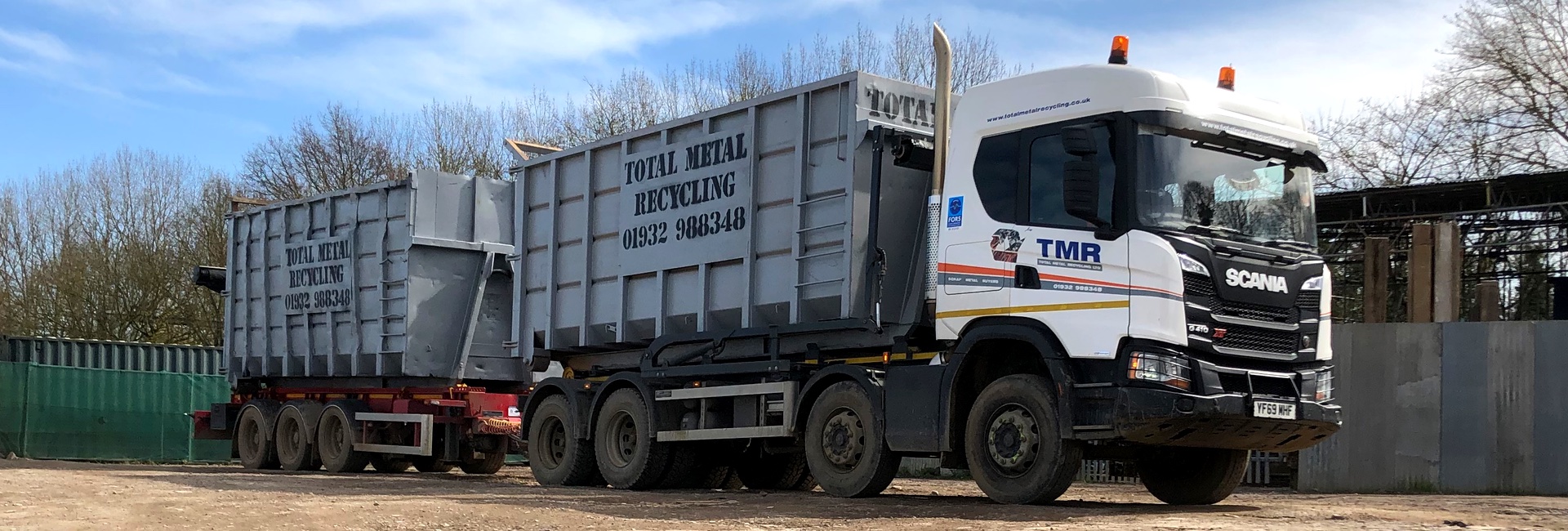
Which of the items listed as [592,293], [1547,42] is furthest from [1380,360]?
[1547,42]

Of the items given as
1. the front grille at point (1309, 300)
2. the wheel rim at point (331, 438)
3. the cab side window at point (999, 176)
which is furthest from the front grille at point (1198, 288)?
the wheel rim at point (331, 438)

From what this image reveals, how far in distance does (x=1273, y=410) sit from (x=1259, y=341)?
1.46 feet

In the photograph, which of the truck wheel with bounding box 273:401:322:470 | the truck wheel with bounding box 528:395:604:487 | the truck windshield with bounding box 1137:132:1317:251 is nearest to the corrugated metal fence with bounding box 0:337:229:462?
the truck wheel with bounding box 273:401:322:470

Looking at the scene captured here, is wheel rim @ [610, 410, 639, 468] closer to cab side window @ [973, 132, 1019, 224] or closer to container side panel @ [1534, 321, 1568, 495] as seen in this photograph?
cab side window @ [973, 132, 1019, 224]

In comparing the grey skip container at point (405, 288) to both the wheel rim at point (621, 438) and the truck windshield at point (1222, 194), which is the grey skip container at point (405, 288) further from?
A: the truck windshield at point (1222, 194)

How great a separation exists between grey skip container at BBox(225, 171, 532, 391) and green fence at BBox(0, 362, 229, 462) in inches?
302

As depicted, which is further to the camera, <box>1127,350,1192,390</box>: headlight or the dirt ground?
<box>1127,350,1192,390</box>: headlight

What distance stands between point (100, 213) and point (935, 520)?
3305 centimetres

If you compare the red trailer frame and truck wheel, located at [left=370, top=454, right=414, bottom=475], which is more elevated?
the red trailer frame

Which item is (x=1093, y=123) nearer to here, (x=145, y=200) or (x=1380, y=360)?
(x=1380, y=360)

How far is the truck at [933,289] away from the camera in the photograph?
9.52m

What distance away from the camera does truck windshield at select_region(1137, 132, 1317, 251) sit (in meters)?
9.52

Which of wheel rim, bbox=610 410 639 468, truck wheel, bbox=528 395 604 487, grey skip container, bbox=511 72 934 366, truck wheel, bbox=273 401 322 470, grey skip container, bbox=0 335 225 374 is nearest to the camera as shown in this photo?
grey skip container, bbox=511 72 934 366

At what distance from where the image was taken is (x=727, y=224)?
1254 cm
